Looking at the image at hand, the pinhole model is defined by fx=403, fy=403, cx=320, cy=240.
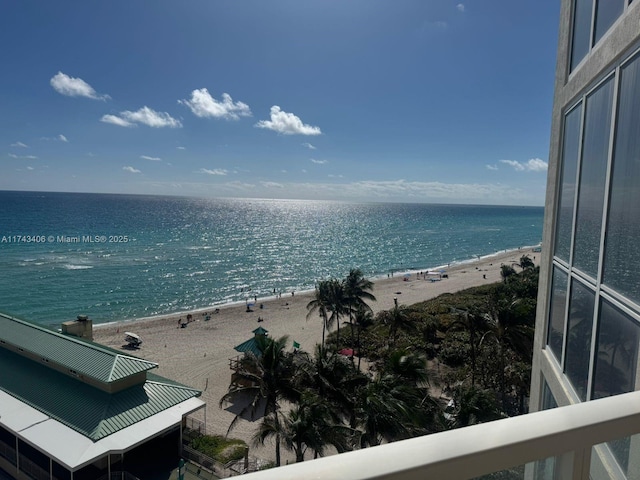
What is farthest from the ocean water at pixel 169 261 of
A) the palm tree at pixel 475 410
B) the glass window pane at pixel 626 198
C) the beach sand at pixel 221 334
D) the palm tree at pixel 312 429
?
the glass window pane at pixel 626 198

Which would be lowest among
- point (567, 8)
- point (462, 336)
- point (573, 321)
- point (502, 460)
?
point (462, 336)

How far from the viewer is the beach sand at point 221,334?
24.6 meters

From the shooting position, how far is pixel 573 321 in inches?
233

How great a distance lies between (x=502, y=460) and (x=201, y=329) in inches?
1690

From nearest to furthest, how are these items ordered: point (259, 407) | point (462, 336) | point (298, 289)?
point (259, 407) < point (462, 336) < point (298, 289)

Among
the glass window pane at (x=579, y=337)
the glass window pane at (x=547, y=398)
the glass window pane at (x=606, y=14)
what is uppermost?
the glass window pane at (x=606, y=14)

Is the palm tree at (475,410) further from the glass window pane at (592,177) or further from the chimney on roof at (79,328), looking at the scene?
the chimney on roof at (79,328)

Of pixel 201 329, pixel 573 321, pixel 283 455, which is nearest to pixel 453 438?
pixel 573 321

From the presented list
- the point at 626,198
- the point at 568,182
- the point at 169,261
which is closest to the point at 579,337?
the point at 626,198

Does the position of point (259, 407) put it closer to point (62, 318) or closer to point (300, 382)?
point (300, 382)

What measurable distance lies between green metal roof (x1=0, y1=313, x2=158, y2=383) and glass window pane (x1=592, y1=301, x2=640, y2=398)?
51.6ft

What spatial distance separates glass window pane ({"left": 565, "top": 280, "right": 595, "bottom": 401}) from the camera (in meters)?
5.26

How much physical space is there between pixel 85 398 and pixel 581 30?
18.4 metres

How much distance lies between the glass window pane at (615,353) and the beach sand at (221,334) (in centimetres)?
1624
